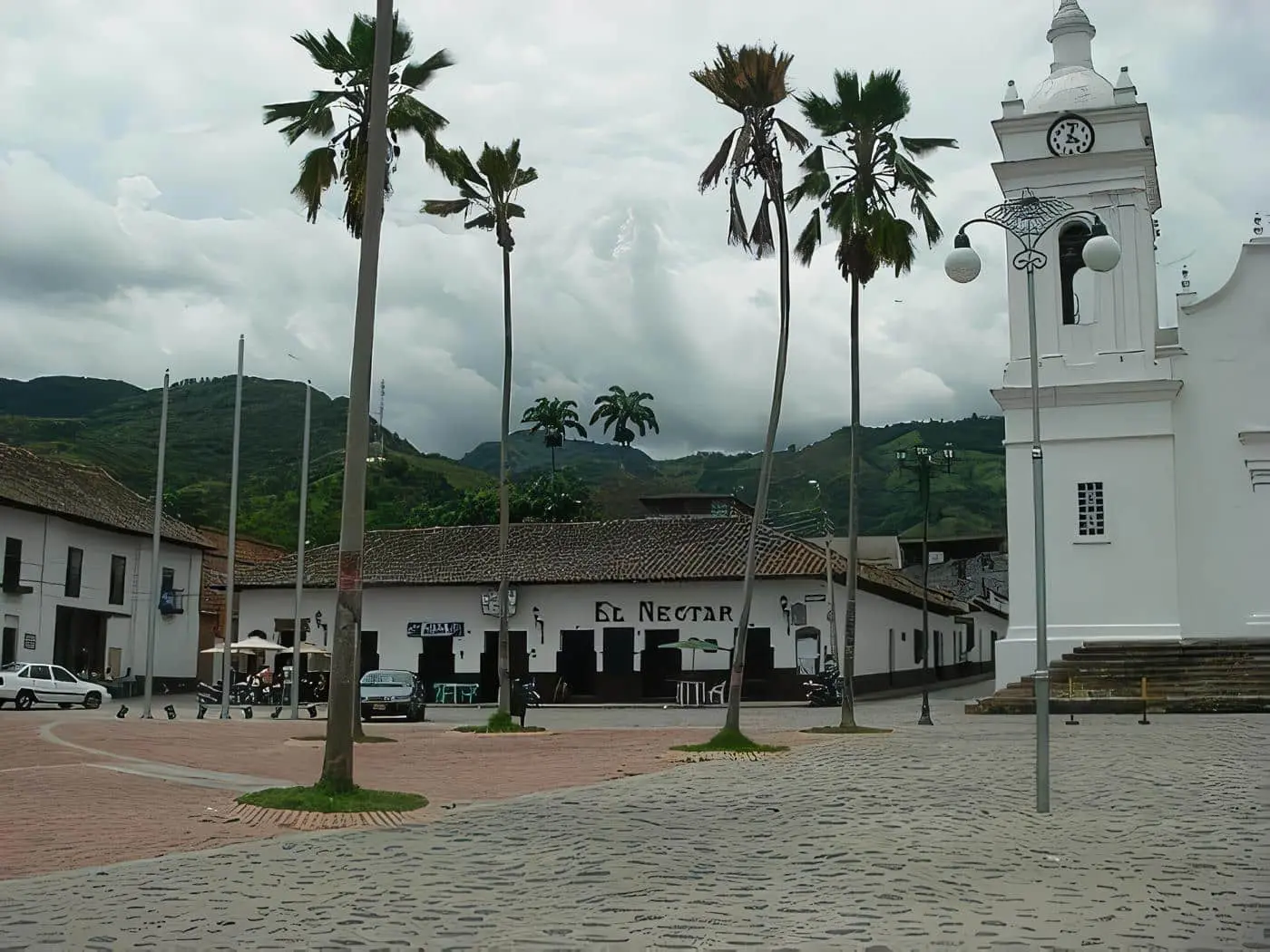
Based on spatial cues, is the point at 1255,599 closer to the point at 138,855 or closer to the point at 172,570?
the point at 138,855

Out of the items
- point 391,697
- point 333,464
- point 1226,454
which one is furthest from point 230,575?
point 333,464

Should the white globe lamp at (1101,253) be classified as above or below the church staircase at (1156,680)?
above

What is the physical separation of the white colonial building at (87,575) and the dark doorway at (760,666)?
19.4m

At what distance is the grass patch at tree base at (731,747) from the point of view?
20.1m

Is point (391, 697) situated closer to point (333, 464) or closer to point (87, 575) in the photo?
point (87, 575)

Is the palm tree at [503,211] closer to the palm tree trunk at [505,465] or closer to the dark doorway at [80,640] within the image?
the palm tree trunk at [505,465]

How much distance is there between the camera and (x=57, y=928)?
746cm

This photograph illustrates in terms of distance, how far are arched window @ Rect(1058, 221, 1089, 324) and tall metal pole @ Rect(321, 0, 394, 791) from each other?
23.0m

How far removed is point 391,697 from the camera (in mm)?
33125

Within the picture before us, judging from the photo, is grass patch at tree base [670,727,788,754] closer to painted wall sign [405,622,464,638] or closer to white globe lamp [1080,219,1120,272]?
white globe lamp [1080,219,1120,272]

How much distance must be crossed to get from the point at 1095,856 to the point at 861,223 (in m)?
16.2

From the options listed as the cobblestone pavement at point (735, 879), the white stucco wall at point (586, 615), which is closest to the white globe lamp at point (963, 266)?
the cobblestone pavement at point (735, 879)

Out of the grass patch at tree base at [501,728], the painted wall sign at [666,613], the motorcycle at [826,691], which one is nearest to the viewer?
the grass patch at tree base at [501,728]

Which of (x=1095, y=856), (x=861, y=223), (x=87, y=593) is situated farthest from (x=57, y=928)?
(x=87, y=593)
